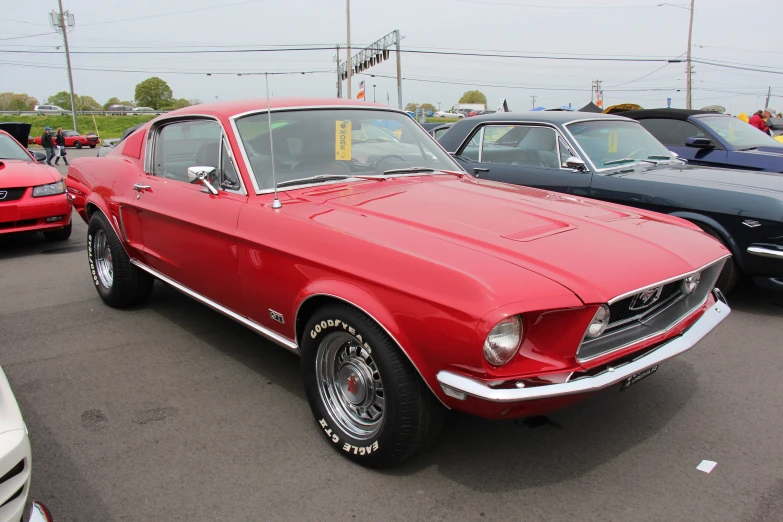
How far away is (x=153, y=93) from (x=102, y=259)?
9750 centimetres

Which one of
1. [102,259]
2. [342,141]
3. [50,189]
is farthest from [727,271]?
[50,189]

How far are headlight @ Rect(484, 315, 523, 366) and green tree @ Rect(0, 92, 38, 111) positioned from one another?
116028 millimetres

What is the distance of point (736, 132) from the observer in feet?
25.0

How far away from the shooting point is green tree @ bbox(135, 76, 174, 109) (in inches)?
3612

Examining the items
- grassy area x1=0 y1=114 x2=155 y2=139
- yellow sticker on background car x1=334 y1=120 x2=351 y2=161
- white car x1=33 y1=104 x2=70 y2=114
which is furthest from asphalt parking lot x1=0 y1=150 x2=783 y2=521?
white car x1=33 y1=104 x2=70 y2=114

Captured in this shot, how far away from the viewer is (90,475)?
263 centimetres

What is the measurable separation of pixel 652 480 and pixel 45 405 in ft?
10.4

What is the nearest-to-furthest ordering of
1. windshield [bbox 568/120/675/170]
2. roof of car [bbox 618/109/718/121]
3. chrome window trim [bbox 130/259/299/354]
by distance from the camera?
chrome window trim [bbox 130/259/299/354], windshield [bbox 568/120/675/170], roof of car [bbox 618/109/718/121]

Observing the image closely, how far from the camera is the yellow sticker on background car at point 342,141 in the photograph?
3.60 metres

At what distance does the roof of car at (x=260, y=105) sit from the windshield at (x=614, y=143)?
2547mm

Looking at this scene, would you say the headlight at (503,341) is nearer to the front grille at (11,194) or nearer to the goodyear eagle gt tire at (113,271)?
the goodyear eagle gt tire at (113,271)

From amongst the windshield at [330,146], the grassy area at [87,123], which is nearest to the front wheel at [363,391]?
the windshield at [330,146]

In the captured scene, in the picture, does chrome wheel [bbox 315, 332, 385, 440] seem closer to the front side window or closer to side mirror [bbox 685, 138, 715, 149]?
side mirror [bbox 685, 138, 715, 149]

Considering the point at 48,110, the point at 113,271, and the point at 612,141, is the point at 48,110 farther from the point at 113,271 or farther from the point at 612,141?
the point at 612,141
